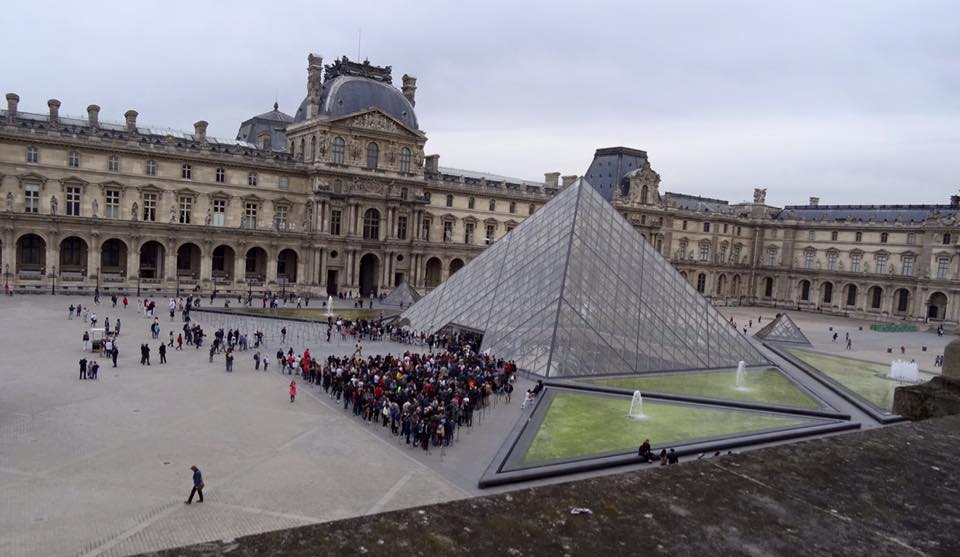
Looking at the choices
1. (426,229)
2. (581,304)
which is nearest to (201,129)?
(426,229)

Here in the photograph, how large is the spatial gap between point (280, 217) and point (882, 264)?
5468 cm

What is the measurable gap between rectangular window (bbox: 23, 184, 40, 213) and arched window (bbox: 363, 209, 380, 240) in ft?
69.6

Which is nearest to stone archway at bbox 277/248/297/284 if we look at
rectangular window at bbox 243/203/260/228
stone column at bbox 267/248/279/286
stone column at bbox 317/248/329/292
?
stone column at bbox 267/248/279/286

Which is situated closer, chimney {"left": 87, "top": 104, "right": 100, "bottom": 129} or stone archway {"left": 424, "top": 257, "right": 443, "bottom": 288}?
chimney {"left": 87, "top": 104, "right": 100, "bottom": 129}

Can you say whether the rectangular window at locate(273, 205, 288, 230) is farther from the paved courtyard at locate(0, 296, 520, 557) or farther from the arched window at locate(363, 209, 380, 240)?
the paved courtyard at locate(0, 296, 520, 557)

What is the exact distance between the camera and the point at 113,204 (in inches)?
1763

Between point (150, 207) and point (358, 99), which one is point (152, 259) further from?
point (358, 99)

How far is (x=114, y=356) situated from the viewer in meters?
22.8

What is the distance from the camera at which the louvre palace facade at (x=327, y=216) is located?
43.3 metres

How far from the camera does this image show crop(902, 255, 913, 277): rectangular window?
206ft

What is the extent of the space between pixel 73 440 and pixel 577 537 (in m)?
15.1

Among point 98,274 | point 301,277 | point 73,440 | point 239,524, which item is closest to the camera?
point 239,524

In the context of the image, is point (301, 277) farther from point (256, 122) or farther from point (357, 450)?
point (357, 450)

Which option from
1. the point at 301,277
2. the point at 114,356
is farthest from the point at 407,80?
the point at 114,356
